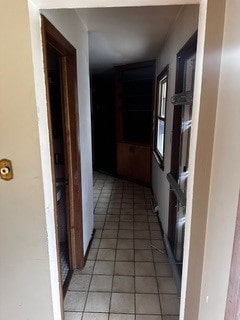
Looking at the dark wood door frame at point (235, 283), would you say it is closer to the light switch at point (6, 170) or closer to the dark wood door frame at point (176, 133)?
the light switch at point (6, 170)

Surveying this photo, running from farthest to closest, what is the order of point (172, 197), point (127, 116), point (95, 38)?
point (127, 116), point (95, 38), point (172, 197)

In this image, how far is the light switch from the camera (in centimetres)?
114

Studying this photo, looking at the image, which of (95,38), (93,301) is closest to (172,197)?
(93,301)

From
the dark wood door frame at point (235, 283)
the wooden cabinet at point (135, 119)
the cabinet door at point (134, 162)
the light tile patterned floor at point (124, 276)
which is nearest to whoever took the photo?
the dark wood door frame at point (235, 283)

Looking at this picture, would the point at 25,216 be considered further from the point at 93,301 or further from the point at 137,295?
the point at 137,295

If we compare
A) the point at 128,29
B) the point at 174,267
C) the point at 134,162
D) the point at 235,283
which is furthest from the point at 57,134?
the point at 134,162

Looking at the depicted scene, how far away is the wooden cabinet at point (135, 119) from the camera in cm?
427

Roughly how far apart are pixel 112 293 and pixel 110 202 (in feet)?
6.07

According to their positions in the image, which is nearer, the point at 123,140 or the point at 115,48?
the point at 115,48

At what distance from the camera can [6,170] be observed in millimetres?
1154

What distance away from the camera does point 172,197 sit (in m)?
2.28

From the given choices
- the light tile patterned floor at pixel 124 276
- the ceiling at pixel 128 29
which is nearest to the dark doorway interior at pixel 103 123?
the ceiling at pixel 128 29

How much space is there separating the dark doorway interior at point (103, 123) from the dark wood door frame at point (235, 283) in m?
4.60

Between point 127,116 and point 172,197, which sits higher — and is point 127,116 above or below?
above
